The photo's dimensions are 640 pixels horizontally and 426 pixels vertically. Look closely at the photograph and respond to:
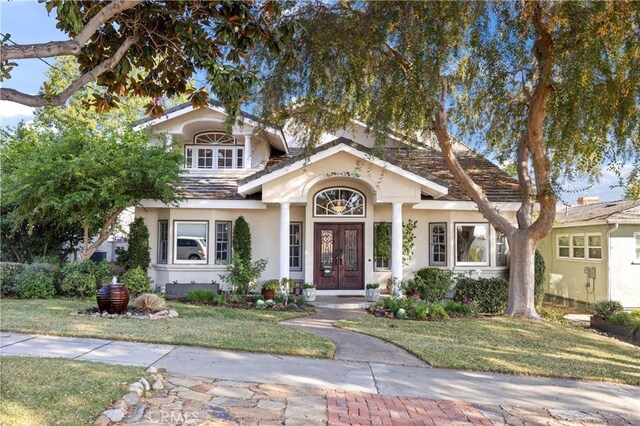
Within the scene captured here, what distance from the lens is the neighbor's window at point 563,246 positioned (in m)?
18.5

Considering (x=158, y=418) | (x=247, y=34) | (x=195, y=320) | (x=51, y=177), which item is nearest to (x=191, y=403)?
(x=158, y=418)

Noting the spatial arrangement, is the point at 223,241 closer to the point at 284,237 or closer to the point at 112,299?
the point at 284,237

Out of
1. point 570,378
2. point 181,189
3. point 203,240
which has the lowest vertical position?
point 570,378

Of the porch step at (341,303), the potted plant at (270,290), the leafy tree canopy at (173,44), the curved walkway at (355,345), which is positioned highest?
the leafy tree canopy at (173,44)

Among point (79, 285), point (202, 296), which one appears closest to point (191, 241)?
point (202, 296)

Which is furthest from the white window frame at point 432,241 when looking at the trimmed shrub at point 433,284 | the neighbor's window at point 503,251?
the neighbor's window at point 503,251

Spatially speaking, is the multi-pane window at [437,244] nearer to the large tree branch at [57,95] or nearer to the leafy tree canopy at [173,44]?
the leafy tree canopy at [173,44]

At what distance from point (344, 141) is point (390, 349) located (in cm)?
723

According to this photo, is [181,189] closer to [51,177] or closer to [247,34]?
[51,177]

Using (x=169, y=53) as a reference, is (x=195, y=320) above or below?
below

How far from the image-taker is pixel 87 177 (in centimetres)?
1311

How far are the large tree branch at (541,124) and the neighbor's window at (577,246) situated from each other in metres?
6.89

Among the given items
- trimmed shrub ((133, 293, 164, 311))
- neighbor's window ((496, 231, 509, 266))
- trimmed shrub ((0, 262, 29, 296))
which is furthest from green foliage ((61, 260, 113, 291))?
neighbor's window ((496, 231, 509, 266))

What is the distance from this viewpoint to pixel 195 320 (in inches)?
408
